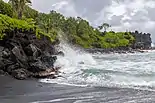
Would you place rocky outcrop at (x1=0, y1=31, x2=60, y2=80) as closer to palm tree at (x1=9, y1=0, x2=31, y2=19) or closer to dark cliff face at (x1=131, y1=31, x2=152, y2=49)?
palm tree at (x1=9, y1=0, x2=31, y2=19)

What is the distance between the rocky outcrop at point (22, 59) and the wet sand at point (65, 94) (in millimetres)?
3533

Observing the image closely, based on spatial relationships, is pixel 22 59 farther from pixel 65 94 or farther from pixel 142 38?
pixel 142 38

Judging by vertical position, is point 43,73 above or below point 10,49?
below

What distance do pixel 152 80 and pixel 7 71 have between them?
11.7 metres

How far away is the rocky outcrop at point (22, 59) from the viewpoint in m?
26.1

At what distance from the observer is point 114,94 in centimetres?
1831

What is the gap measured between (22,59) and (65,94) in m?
10.5

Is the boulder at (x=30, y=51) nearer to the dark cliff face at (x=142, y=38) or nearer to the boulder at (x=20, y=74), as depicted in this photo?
the boulder at (x=20, y=74)

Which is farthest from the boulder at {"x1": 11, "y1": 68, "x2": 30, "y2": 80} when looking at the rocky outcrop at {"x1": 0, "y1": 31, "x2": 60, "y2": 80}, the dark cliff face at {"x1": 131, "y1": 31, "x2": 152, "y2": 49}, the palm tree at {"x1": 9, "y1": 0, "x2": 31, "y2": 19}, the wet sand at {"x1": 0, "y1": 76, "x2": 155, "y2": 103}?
the dark cliff face at {"x1": 131, "y1": 31, "x2": 152, "y2": 49}

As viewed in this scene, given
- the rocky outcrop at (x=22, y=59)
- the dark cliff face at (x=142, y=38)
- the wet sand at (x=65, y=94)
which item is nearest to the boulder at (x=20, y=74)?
the rocky outcrop at (x=22, y=59)

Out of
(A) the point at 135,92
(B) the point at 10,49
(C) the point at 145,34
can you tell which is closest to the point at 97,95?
(A) the point at 135,92

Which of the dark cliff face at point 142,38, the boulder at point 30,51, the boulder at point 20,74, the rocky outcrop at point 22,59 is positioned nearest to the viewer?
the boulder at point 20,74

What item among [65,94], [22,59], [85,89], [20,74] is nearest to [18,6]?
[22,59]

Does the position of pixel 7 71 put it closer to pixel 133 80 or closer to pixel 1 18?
pixel 1 18
